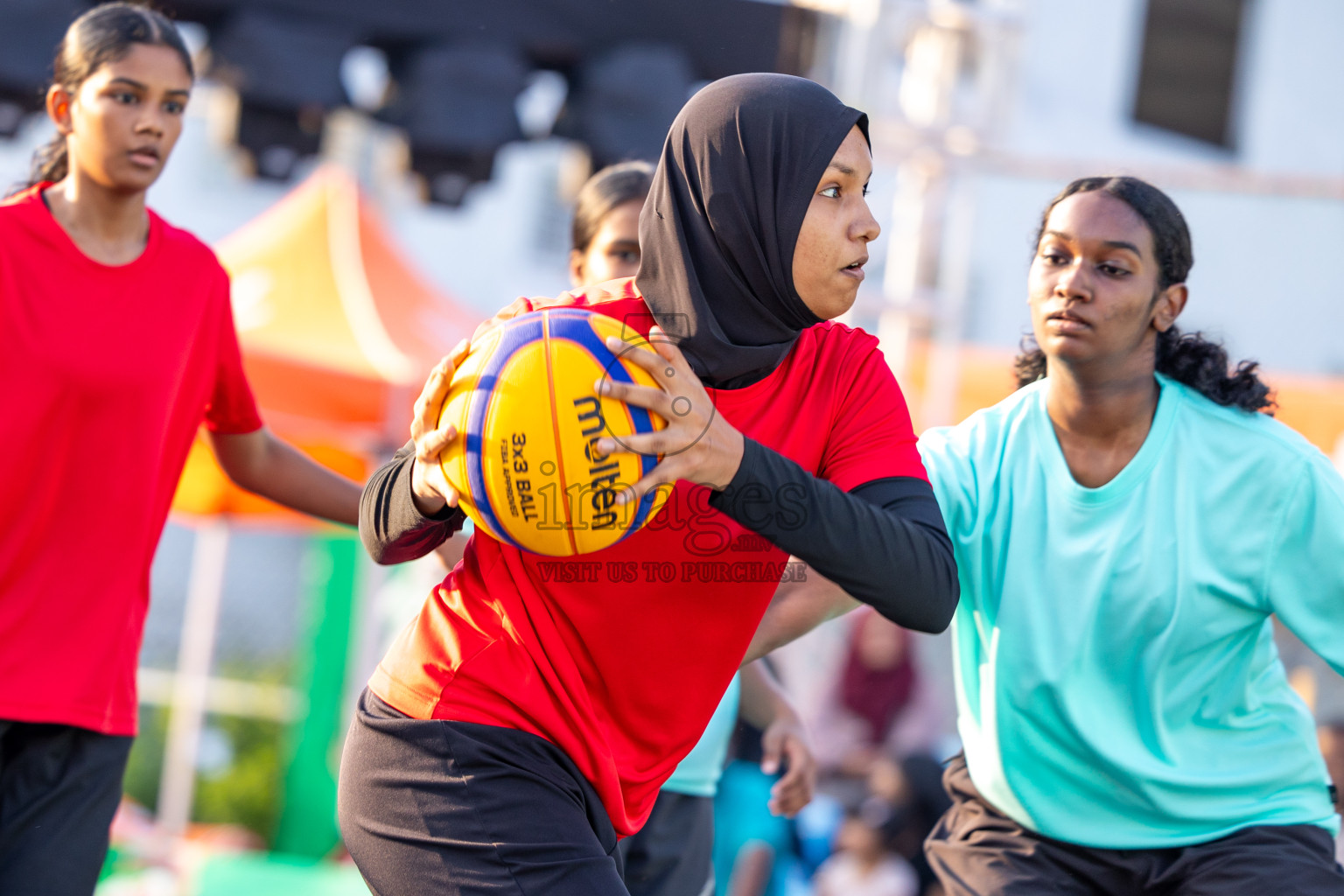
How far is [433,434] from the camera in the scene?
1.98 meters

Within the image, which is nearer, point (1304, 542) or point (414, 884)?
point (414, 884)

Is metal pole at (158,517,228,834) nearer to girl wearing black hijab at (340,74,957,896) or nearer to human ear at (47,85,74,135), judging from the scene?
human ear at (47,85,74,135)

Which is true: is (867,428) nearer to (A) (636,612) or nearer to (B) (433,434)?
(A) (636,612)

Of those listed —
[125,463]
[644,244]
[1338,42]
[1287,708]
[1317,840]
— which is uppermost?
[1338,42]

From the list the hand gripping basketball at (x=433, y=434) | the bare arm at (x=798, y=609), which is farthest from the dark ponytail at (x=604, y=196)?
the hand gripping basketball at (x=433, y=434)

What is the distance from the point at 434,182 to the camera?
6.91 meters

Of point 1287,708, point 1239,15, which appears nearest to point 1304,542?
point 1287,708

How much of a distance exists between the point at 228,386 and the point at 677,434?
1816 millimetres

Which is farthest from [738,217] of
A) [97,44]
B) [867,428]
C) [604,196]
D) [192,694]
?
[192,694]

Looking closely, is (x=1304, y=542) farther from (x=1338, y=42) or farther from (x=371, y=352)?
(x=1338, y=42)

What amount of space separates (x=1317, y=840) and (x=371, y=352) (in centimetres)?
560

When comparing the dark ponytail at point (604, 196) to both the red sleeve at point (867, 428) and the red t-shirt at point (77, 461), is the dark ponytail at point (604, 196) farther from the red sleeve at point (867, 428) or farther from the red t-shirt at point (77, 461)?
the red sleeve at point (867, 428)

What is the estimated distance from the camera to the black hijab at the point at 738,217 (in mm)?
2080

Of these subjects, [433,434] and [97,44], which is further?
[97,44]
